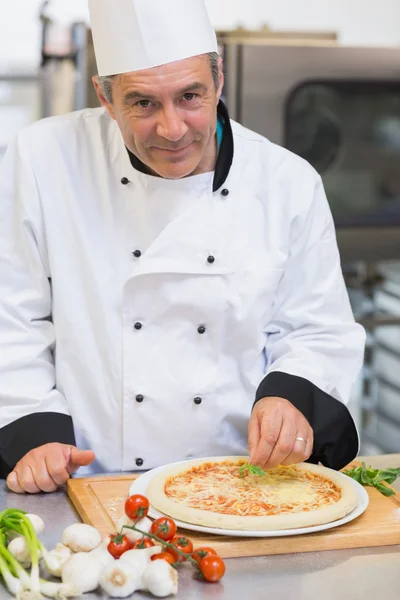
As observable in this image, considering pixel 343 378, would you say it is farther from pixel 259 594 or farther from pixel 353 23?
pixel 353 23

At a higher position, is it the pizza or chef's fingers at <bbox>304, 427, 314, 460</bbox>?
chef's fingers at <bbox>304, 427, 314, 460</bbox>

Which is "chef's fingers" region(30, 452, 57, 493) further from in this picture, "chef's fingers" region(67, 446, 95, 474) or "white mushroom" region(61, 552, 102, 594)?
"white mushroom" region(61, 552, 102, 594)

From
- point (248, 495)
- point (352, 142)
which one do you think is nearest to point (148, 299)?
point (248, 495)

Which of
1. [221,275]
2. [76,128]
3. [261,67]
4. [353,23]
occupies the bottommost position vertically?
[221,275]

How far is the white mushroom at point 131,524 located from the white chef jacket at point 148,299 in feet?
1.30

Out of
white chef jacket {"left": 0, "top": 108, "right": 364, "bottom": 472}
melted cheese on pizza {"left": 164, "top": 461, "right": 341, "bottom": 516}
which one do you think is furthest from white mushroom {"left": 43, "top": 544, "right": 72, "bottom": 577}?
white chef jacket {"left": 0, "top": 108, "right": 364, "bottom": 472}

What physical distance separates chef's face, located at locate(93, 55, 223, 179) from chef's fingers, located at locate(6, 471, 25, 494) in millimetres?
579

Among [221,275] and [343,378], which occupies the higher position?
[221,275]

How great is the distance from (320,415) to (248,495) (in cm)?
27

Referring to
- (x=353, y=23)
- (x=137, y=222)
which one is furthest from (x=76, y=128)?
(x=353, y=23)

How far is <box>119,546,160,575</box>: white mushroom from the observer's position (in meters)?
1.27

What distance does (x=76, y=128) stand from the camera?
187cm

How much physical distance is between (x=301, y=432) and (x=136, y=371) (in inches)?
12.8

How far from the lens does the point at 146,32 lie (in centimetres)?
167
